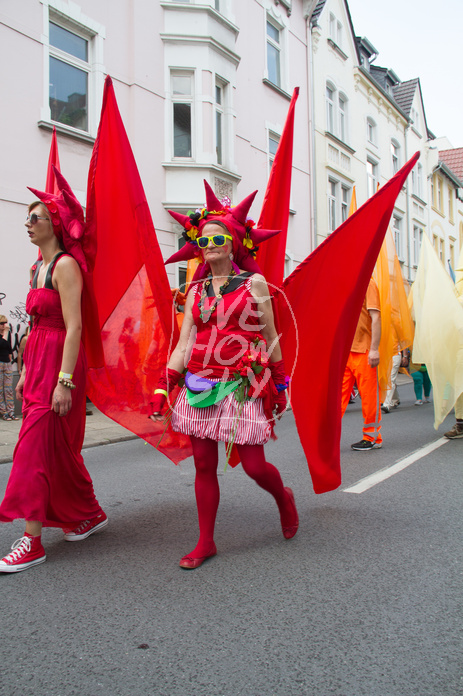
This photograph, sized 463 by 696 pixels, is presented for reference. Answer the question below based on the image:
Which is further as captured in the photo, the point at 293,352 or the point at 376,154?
the point at 376,154

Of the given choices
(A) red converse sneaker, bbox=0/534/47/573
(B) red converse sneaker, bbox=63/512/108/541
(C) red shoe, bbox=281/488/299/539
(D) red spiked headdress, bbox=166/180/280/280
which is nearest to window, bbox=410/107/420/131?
(D) red spiked headdress, bbox=166/180/280/280

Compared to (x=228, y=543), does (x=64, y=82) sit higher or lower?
higher

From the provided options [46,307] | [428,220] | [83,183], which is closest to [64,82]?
[83,183]

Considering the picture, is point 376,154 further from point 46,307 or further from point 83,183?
point 46,307

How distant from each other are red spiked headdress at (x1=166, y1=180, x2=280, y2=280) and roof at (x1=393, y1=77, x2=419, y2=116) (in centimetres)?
2790

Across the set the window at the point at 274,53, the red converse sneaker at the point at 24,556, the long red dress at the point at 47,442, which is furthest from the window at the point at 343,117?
the red converse sneaker at the point at 24,556

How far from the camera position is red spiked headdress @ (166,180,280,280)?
328 centimetres

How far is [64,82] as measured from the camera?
11086 mm

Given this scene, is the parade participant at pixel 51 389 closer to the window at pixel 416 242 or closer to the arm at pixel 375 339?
the arm at pixel 375 339

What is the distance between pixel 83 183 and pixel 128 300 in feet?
26.2

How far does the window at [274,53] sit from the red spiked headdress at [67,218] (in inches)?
603

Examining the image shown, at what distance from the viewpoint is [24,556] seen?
3.06 meters

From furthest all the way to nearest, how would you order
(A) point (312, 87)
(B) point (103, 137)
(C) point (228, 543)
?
(A) point (312, 87) < (B) point (103, 137) < (C) point (228, 543)

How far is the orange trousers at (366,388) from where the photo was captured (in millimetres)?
6152
